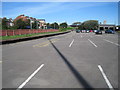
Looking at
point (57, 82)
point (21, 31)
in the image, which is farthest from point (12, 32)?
point (57, 82)

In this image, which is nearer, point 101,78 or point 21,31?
point 101,78

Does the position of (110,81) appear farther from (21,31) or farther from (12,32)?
(21,31)

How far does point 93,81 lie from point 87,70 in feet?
4.46

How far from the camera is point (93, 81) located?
16.9 feet

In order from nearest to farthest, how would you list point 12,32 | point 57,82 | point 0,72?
point 57,82 → point 0,72 → point 12,32

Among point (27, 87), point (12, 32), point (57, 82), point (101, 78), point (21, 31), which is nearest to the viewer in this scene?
point (27, 87)

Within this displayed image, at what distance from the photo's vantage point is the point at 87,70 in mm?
6492

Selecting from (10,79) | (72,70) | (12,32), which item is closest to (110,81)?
(72,70)

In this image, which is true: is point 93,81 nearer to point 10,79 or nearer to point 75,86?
point 75,86

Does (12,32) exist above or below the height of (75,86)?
above

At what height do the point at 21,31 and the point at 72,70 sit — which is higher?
the point at 21,31

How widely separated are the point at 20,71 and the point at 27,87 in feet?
6.30

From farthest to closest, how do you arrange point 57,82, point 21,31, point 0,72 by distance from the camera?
point 21,31 → point 0,72 → point 57,82

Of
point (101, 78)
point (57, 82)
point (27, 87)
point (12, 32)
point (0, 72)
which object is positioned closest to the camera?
point (27, 87)
